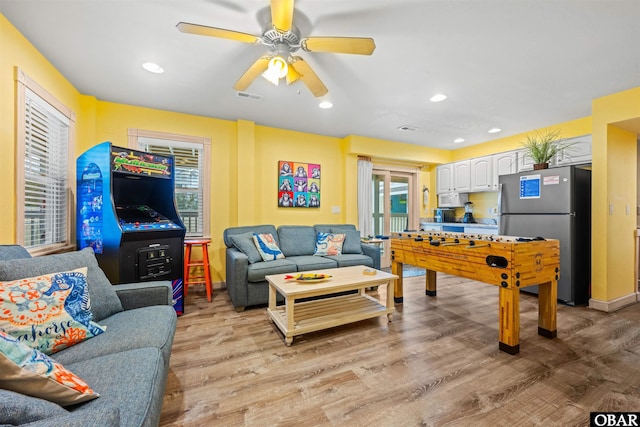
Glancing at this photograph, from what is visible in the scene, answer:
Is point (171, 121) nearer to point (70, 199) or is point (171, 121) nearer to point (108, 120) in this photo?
point (108, 120)

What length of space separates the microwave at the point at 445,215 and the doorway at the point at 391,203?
42 centimetres

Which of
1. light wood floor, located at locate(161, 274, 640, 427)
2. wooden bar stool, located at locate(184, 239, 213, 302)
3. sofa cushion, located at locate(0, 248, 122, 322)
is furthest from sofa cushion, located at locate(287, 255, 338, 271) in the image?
sofa cushion, located at locate(0, 248, 122, 322)

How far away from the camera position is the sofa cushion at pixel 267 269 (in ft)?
9.78

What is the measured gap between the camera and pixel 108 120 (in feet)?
10.8

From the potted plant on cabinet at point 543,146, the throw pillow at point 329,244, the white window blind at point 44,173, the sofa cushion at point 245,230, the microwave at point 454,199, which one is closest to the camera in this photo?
the white window blind at point 44,173

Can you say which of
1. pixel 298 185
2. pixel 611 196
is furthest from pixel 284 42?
pixel 611 196

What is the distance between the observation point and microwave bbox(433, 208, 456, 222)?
5555 millimetres

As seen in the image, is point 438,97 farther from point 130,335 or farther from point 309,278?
point 130,335

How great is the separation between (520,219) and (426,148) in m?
2.43

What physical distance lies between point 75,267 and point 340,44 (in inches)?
86.3

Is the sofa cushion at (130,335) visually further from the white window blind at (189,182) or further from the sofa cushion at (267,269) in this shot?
the white window blind at (189,182)

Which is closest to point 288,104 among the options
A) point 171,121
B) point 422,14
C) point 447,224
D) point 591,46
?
point 171,121

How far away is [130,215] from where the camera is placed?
9.42 feet

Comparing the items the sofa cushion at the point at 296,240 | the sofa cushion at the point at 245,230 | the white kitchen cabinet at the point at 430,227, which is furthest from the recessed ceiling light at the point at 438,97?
the white kitchen cabinet at the point at 430,227
